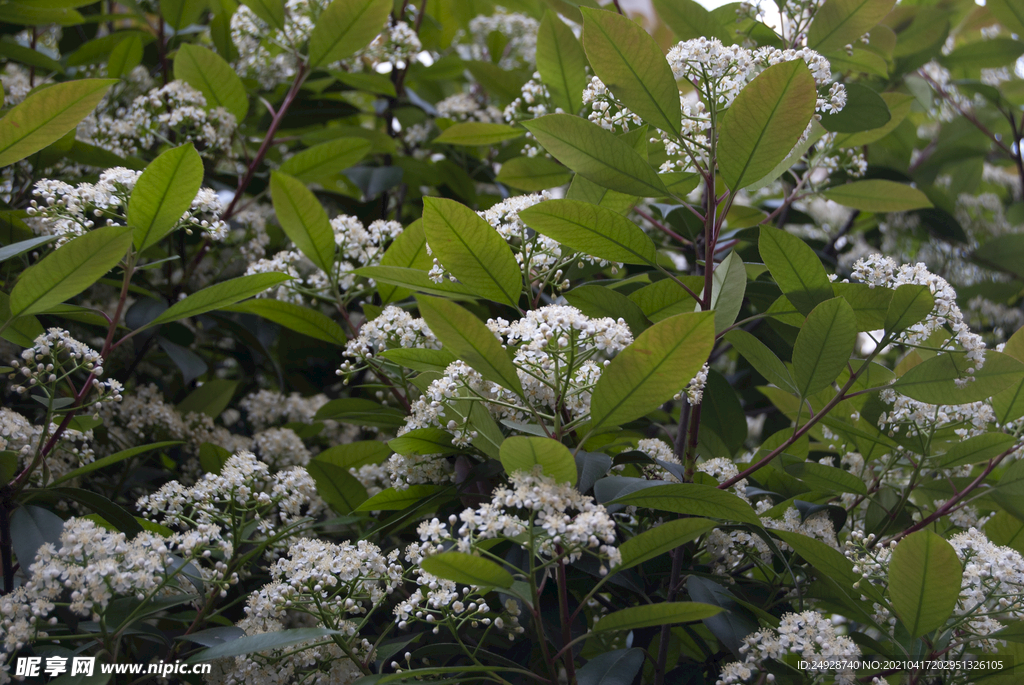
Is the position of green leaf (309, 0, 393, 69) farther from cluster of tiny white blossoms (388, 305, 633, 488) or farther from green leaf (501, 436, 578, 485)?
green leaf (501, 436, 578, 485)

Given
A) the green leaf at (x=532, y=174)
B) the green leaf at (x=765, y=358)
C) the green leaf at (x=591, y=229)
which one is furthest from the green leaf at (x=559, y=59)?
the green leaf at (x=765, y=358)

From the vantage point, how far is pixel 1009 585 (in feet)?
3.69

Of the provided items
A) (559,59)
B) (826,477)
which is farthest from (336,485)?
(559,59)

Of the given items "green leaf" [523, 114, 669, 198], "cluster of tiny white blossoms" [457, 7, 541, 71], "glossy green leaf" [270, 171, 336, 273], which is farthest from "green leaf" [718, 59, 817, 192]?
"cluster of tiny white blossoms" [457, 7, 541, 71]

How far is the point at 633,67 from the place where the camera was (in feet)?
3.92

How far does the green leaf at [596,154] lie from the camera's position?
1183 mm

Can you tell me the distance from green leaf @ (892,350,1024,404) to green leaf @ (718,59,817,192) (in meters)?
0.47

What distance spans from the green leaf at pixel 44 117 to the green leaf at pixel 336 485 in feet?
2.63

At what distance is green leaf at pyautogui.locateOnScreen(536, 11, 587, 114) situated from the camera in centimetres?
163

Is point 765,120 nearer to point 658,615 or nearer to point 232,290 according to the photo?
point 658,615

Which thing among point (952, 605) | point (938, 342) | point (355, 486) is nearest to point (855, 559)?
point (952, 605)

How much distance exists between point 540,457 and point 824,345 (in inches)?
21.3

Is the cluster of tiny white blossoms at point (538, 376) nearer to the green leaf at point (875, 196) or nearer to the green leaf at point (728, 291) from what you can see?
the green leaf at point (728, 291)

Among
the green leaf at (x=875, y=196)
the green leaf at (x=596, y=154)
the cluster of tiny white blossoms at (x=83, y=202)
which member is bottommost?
the cluster of tiny white blossoms at (x=83, y=202)
